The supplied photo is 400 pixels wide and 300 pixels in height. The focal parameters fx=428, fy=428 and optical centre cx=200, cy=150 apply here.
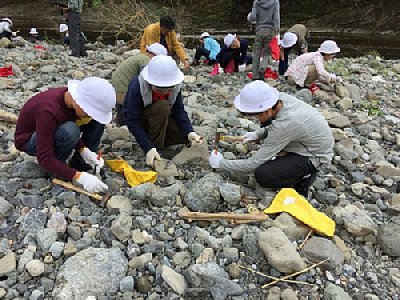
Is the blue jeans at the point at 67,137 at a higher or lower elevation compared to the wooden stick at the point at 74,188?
higher

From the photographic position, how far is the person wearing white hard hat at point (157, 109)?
122 inches

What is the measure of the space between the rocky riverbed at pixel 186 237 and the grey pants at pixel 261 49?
2.89 metres

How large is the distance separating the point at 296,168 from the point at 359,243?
25.8 inches

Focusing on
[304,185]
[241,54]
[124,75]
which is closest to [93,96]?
[124,75]

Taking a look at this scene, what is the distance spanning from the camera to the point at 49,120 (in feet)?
8.48

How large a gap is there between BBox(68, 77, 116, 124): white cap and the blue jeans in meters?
0.22

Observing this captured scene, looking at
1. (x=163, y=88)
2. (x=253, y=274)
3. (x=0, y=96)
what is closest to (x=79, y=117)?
(x=163, y=88)

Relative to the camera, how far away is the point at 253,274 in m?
2.38

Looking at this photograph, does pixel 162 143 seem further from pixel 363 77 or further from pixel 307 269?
pixel 363 77

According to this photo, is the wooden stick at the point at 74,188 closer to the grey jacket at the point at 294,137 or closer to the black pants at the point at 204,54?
the grey jacket at the point at 294,137

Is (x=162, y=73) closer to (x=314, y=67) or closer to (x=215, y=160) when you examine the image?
(x=215, y=160)

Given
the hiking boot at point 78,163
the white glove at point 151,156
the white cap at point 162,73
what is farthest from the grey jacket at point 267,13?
the hiking boot at point 78,163

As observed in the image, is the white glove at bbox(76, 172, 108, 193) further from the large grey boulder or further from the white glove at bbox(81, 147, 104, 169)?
the large grey boulder

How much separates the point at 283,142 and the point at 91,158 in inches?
53.0
